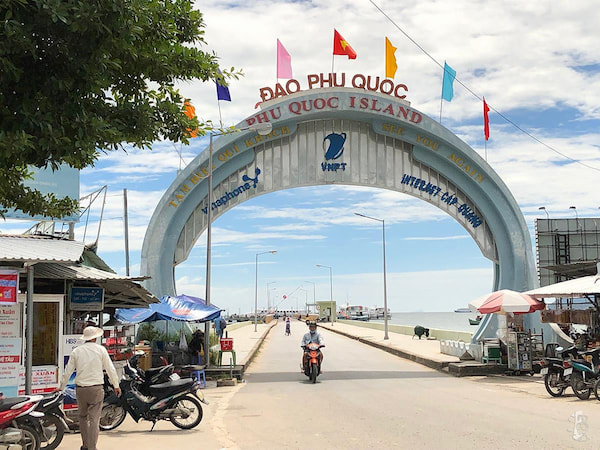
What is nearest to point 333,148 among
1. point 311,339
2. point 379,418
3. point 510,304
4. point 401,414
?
point 311,339

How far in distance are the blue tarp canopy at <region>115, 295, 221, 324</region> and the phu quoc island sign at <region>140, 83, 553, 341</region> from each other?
297 cm

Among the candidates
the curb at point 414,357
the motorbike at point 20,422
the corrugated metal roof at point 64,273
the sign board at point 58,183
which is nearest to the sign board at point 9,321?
the corrugated metal roof at point 64,273

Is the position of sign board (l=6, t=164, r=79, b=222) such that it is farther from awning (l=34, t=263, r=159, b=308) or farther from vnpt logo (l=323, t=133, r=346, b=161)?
vnpt logo (l=323, t=133, r=346, b=161)

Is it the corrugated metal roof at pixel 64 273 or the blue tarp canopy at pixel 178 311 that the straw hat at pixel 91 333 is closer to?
the corrugated metal roof at pixel 64 273

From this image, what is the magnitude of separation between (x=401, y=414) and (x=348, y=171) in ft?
47.8

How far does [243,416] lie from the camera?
13047mm

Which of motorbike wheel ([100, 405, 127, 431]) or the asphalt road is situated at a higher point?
motorbike wheel ([100, 405, 127, 431])

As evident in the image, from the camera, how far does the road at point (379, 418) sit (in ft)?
32.4

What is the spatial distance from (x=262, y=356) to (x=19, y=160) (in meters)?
24.5

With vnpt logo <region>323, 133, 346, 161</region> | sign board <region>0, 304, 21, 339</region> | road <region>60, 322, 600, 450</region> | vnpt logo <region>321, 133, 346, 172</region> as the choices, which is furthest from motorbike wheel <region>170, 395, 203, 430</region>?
vnpt logo <region>323, 133, 346, 161</region>

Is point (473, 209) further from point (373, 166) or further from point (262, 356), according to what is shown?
point (262, 356)

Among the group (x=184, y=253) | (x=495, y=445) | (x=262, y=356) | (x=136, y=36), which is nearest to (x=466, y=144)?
(x=184, y=253)

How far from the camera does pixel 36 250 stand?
11789 mm

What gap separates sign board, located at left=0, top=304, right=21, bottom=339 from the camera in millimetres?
11133
